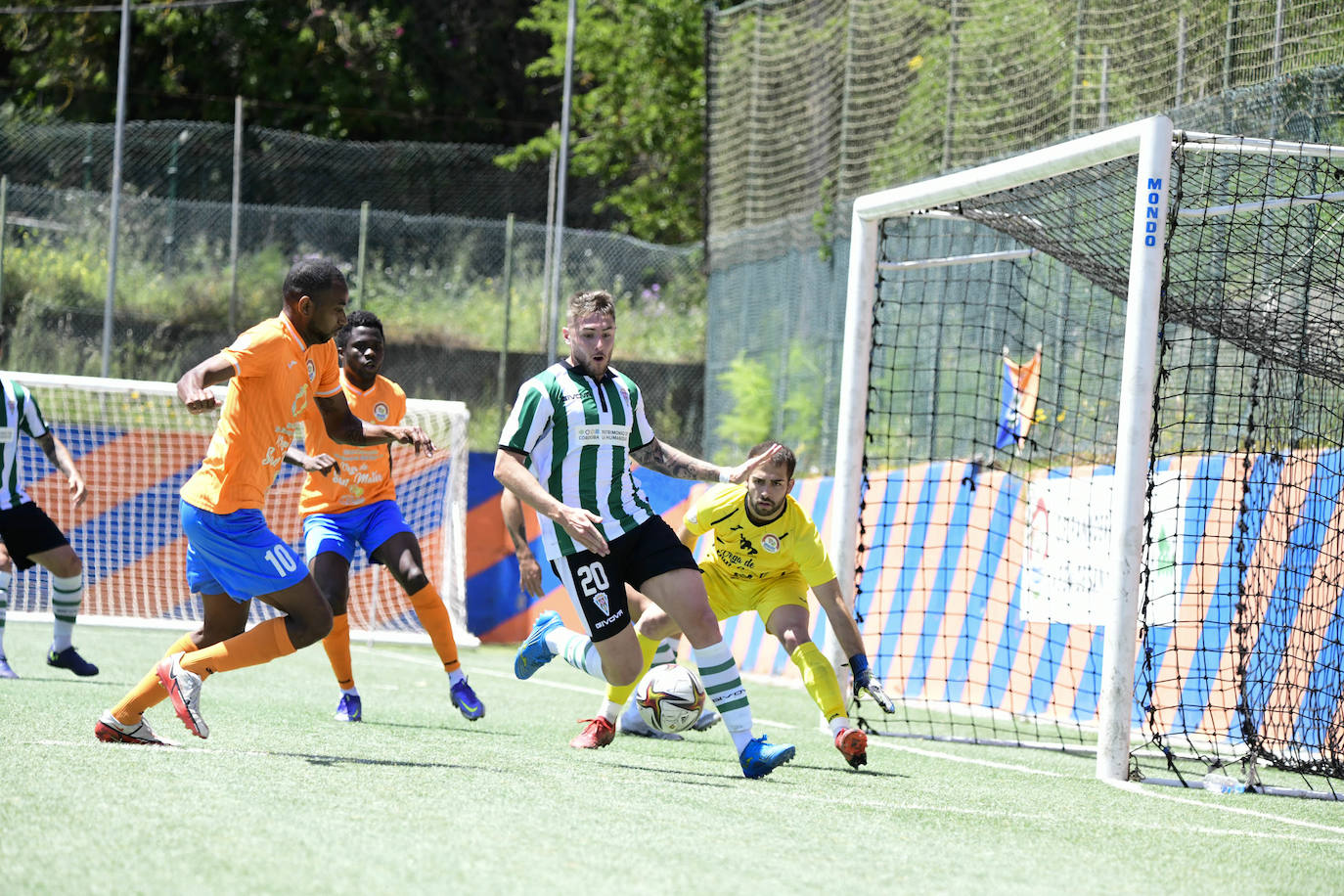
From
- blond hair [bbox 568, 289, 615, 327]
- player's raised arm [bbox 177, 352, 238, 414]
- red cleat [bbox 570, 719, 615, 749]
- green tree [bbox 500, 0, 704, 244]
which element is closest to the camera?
player's raised arm [bbox 177, 352, 238, 414]

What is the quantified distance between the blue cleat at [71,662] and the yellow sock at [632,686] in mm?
3687

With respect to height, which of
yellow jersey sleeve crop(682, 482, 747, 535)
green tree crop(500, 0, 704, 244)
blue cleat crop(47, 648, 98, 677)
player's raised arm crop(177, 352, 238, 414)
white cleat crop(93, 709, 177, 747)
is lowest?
blue cleat crop(47, 648, 98, 677)

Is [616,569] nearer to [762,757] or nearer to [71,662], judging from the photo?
[762,757]

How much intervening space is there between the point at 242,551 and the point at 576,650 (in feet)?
5.91

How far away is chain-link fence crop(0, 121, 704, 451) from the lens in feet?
60.1

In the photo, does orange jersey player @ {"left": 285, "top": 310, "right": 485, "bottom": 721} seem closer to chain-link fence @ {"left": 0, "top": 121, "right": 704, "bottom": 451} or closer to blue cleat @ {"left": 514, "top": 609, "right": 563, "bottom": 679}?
blue cleat @ {"left": 514, "top": 609, "right": 563, "bottom": 679}

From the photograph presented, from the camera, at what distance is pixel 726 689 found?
607cm

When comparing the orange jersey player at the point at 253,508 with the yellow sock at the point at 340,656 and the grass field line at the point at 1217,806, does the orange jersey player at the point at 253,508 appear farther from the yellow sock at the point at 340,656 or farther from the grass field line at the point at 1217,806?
the grass field line at the point at 1217,806

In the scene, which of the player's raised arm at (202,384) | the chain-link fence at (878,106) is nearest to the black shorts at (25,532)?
the player's raised arm at (202,384)

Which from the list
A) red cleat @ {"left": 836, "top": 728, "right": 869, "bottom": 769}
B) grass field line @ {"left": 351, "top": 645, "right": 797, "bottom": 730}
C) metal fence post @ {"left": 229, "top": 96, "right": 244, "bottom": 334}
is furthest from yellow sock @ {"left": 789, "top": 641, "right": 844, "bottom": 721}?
metal fence post @ {"left": 229, "top": 96, "right": 244, "bottom": 334}

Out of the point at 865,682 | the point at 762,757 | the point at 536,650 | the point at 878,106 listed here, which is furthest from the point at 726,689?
the point at 878,106

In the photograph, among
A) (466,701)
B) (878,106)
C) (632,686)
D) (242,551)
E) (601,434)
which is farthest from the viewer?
(878,106)

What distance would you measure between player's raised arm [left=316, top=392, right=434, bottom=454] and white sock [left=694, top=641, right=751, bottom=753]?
1.60 m

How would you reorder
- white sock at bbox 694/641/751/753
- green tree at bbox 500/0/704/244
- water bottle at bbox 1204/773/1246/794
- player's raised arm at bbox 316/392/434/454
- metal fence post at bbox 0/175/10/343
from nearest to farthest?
white sock at bbox 694/641/751/753 → player's raised arm at bbox 316/392/434/454 → water bottle at bbox 1204/773/1246/794 → metal fence post at bbox 0/175/10/343 → green tree at bbox 500/0/704/244
